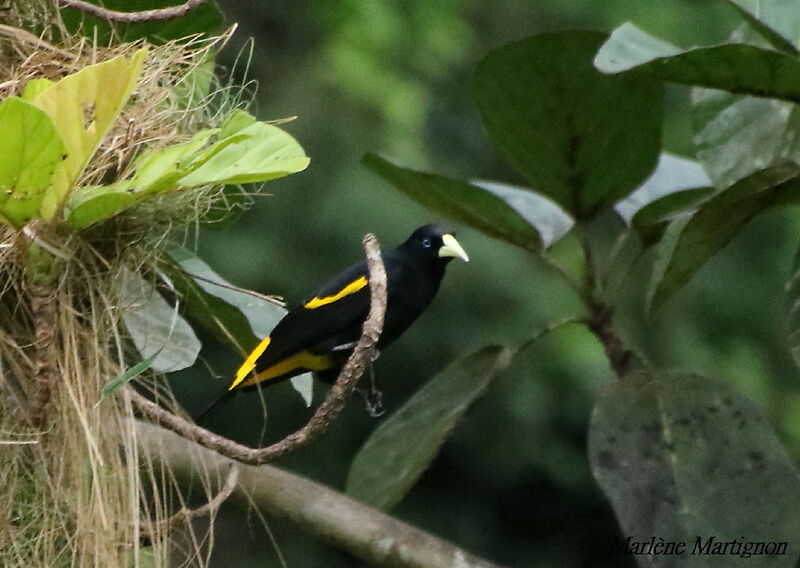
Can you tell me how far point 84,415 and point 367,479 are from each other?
41cm

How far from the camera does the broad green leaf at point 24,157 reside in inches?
35.1

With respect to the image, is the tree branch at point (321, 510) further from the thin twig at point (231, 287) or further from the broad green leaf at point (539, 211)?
the broad green leaf at point (539, 211)

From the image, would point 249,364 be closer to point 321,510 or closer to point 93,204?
point 321,510

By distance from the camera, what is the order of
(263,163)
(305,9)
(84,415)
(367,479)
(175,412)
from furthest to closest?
1. (305,9)
2. (367,479)
3. (175,412)
4. (84,415)
5. (263,163)

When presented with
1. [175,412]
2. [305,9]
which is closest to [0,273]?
[175,412]

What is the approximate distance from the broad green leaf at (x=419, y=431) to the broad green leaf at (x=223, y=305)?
4.6 inches

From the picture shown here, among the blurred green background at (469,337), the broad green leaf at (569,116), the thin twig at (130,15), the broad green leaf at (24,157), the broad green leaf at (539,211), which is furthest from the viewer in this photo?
the blurred green background at (469,337)

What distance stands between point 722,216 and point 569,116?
0.23 m

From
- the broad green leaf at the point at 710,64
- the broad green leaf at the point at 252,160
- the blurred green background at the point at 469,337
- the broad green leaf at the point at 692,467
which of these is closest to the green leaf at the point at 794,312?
the broad green leaf at the point at 692,467

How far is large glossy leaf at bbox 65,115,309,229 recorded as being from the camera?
3.22 feet

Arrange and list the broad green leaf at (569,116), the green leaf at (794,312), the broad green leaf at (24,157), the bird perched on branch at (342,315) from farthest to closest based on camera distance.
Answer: the bird perched on branch at (342,315) < the broad green leaf at (569,116) < the green leaf at (794,312) < the broad green leaf at (24,157)

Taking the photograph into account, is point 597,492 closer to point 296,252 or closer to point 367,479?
point 296,252

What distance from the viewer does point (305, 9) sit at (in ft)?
14.3

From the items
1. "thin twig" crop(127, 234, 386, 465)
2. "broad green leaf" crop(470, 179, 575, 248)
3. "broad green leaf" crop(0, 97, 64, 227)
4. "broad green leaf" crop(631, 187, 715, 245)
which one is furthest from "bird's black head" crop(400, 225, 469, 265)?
"broad green leaf" crop(0, 97, 64, 227)
